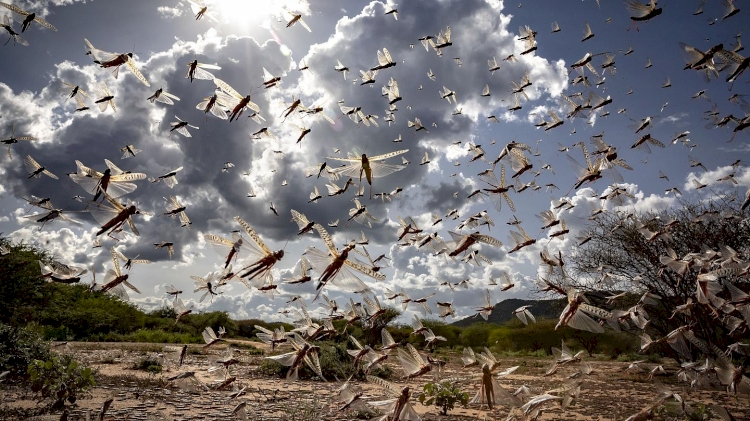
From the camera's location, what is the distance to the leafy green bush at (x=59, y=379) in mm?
6027

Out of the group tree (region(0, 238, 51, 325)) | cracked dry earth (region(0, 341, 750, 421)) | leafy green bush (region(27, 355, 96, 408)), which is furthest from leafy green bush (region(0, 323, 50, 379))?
tree (region(0, 238, 51, 325))

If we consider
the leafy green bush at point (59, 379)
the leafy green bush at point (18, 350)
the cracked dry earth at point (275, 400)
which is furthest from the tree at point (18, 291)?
the leafy green bush at point (59, 379)

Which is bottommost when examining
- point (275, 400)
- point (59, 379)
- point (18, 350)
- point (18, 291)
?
point (275, 400)

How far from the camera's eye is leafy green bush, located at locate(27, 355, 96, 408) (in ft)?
19.8

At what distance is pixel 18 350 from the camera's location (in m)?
8.07

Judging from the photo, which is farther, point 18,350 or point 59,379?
point 18,350

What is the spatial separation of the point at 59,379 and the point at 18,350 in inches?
108

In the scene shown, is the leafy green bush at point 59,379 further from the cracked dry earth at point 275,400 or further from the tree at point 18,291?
the tree at point 18,291

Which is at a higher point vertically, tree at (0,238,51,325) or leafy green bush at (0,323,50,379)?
tree at (0,238,51,325)

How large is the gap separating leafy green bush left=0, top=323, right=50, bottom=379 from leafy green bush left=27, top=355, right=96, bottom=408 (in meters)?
1.46

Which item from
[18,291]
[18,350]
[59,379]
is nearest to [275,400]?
[59,379]

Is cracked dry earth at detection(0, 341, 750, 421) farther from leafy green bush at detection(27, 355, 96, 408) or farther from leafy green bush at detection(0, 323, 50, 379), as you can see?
leafy green bush at detection(0, 323, 50, 379)

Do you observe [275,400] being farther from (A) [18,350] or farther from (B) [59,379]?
(A) [18,350]

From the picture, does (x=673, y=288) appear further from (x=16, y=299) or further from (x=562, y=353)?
(x=16, y=299)
